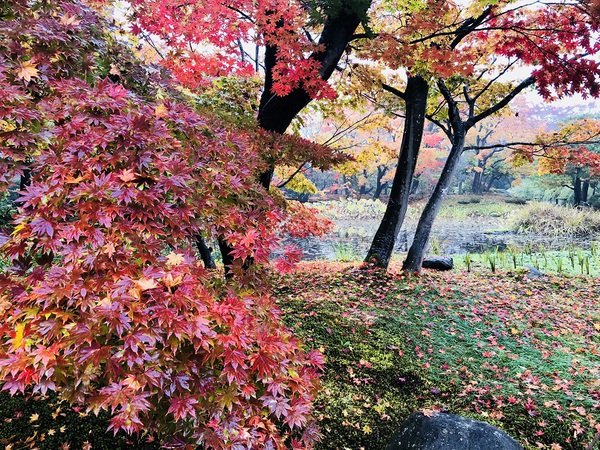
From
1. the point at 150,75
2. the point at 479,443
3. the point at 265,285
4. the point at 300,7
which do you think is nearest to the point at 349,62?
the point at 300,7

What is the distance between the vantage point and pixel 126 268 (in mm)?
1366

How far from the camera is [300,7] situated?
4332 millimetres

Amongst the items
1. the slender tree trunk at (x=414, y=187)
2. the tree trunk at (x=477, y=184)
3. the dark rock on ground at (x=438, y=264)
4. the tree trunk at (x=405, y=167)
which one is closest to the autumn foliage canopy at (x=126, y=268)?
the tree trunk at (x=405, y=167)

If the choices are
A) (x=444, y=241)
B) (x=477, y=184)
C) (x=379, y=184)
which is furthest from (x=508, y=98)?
(x=477, y=184)

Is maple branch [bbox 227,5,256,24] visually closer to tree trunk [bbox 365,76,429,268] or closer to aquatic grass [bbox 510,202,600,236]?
tree trunk [bbox 365,76,429,268]

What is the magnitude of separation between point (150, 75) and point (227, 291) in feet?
4.56

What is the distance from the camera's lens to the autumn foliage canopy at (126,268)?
128cm

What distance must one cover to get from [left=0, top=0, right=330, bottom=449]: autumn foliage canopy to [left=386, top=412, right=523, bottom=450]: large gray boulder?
3.62 feet

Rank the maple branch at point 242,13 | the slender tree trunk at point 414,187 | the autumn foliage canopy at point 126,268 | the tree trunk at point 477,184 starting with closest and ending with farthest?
1. the autumn foliage canopy at point 126,268
2. the maple branch at point 242,13
3. the slender tree trunk at point 414,187
4. the tree trunk at point 477,184

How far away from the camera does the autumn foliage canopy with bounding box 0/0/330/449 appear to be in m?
1.28

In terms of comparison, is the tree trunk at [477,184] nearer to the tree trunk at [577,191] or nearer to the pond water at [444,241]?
the pond water at [444,241]

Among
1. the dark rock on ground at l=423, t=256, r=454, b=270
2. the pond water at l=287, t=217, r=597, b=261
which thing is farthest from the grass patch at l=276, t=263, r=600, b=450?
the pond water at l=287, t=217, r=597, b=261

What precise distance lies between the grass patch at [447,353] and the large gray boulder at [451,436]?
0.43 m

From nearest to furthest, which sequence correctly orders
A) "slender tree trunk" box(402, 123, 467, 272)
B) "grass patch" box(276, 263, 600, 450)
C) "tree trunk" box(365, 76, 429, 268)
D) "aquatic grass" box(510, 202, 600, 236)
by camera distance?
"grass patch" box(276, 263, 600, 450), "tree trunk" box(365, 76, 429, 268), "slender tree trunk" box(402, 123, 467, 272), "aquatic grass" box(510, 202, 600, 236)
